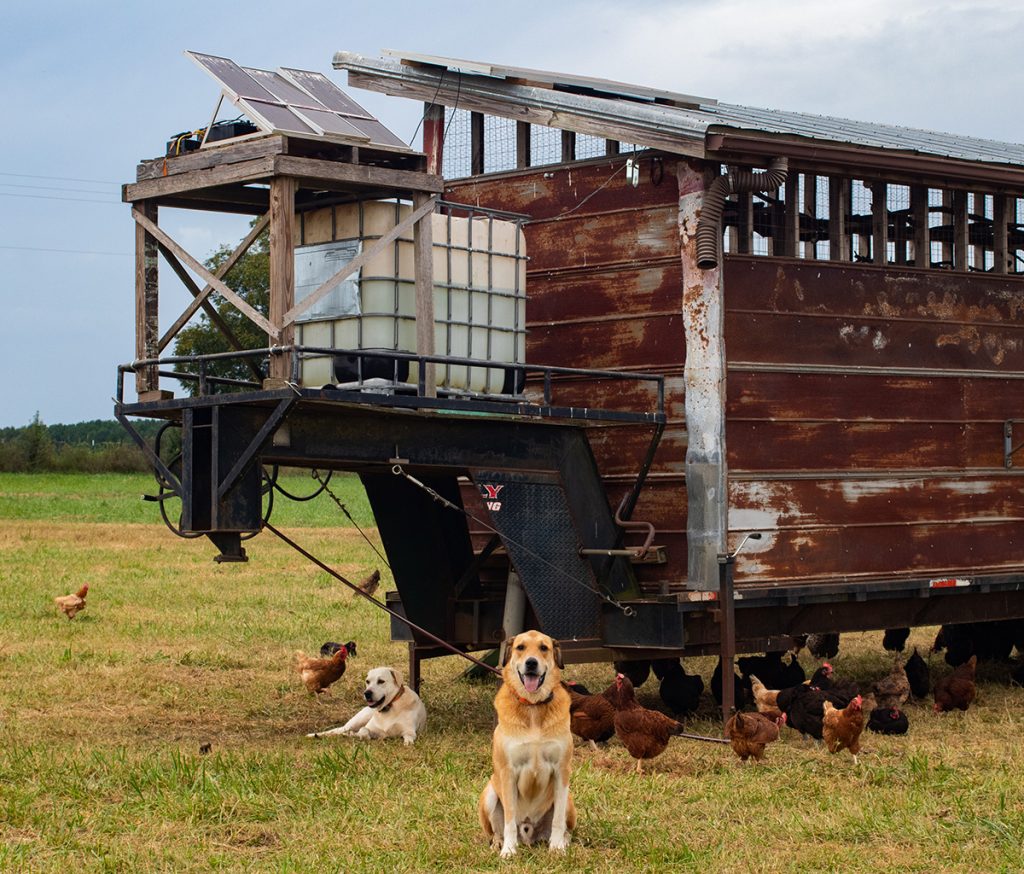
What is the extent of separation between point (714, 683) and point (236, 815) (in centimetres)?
554

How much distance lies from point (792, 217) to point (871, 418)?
71.9 inches

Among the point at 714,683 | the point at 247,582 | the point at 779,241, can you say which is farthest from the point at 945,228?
the point at 247,582

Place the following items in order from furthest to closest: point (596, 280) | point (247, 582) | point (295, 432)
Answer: point (247, 582)
point (596, 280)
point (295, 432)

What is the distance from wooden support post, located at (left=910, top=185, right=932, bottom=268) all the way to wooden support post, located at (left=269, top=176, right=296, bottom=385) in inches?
233

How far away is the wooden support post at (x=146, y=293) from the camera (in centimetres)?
1136

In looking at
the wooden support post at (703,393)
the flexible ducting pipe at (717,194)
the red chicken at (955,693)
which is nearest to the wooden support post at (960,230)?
the flexible ducting pipe at (717,194)

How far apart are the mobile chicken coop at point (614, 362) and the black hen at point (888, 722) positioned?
3.24 feet

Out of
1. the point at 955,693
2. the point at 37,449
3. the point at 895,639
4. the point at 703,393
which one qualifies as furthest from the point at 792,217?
the point at 37,449

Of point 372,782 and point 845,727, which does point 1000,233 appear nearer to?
point 845,727

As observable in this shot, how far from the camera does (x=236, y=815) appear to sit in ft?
28.0

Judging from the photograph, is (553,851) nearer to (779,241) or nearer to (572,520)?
(572,520)

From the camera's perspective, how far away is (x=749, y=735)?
33.9ft

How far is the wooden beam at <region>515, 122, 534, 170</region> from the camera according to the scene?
44.5ft

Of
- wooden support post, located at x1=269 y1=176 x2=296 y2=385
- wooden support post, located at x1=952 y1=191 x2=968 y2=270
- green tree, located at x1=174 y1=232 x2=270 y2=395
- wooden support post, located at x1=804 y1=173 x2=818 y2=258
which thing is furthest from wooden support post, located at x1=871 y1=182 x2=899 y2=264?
green tree, located at x1=174 y1=232 x2=270 y2=395
